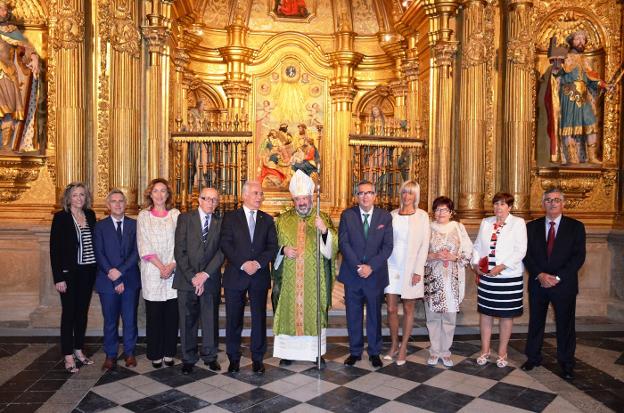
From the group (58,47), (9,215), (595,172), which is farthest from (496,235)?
(9,215)

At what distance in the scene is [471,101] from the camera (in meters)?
7.95

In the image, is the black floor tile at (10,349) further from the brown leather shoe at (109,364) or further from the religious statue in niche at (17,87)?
the religious statue in niche at (17,87)

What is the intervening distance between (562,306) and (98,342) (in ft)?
15.7

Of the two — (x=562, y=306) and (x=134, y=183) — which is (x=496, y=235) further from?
(x=134, y=183)

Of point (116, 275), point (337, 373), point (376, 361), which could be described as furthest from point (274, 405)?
point (116, 275)

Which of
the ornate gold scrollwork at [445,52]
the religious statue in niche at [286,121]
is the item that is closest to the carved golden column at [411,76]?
the ornate gold scrollwork at [445,52]

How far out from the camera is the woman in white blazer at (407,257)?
17.2 ft

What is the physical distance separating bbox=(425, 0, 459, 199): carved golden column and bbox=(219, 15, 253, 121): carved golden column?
13.3ft

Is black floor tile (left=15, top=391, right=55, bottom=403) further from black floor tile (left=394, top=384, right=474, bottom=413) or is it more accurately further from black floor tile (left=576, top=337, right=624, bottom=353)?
black floor tile (left=576, top=337, right=624, bottom=353)

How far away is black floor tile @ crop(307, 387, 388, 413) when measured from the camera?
4230mm

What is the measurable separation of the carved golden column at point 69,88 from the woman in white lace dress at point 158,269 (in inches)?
101

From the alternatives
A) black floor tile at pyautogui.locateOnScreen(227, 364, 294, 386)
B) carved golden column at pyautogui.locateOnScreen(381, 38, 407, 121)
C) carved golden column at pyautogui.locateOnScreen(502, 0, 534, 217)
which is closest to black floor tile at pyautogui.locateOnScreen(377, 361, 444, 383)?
black floor tile at pyautogui.locateOnScreen(227, 364, 294, 386)

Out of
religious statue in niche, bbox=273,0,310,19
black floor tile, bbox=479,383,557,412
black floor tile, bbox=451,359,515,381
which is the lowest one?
black floor tile, bbox=479,383,557,412

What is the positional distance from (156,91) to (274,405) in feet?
17.1
